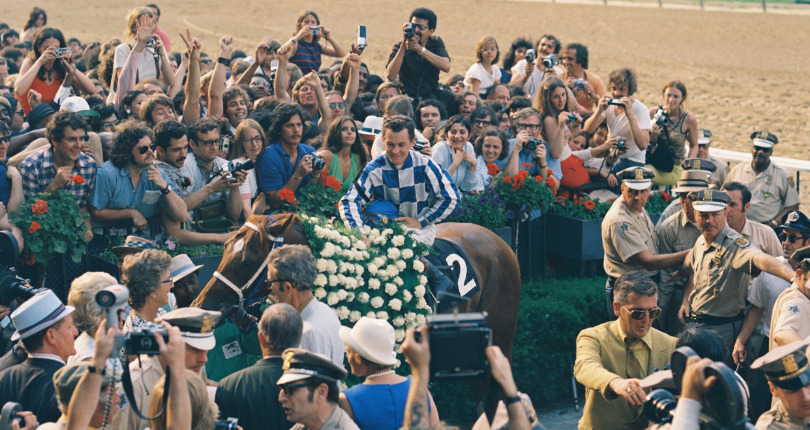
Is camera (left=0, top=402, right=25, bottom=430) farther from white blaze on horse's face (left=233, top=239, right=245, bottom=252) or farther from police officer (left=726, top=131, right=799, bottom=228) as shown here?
police officer (left=726, top=131, right=799, bottom=228)

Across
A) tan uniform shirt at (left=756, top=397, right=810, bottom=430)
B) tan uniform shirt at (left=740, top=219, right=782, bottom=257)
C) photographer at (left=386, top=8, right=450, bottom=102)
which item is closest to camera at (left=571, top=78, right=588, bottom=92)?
photographer at (left=386, top=8, right=450, bottom=102)

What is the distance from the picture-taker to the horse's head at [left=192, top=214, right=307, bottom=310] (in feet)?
19.2

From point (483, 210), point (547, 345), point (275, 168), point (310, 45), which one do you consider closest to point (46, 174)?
point (275, 168)

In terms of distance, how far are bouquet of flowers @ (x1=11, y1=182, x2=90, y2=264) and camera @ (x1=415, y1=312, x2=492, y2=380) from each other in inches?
144

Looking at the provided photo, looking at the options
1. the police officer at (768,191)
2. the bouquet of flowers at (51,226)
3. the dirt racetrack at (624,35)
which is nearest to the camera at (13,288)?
the bouquet of flowers at (51,226)

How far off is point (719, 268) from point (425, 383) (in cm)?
379

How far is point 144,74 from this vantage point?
398 inches

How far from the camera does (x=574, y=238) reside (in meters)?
8.75

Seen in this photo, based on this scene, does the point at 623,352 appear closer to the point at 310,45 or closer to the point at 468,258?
the point at 468,258

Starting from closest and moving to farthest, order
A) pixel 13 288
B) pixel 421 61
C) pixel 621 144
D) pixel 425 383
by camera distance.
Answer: pixel 425 383 < pixel 13 288 < pixel 621 144 < pixel 421 61

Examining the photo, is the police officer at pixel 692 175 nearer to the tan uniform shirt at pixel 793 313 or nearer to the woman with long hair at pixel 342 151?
the tan uniform shirt at pixel 793 313

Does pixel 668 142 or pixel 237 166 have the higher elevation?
pixel 237 166

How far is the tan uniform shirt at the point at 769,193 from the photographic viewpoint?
9445 millimetres

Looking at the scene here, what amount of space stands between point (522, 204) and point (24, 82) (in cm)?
471
